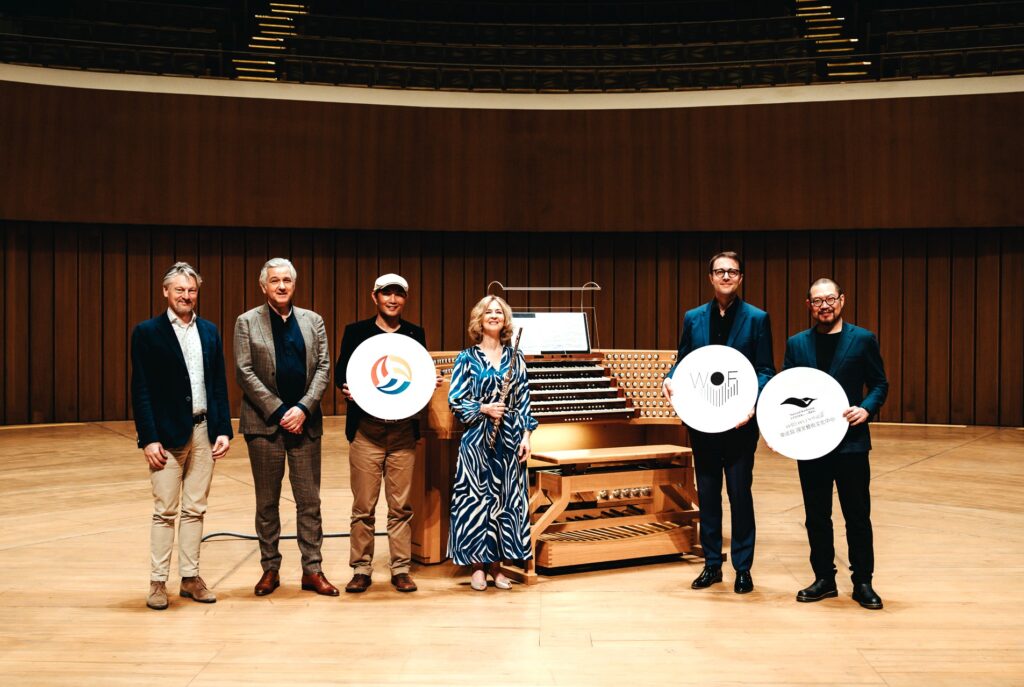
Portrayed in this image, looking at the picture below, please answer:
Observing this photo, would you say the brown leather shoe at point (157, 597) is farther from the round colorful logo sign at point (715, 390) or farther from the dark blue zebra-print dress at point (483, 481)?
the round colorful logo sign at point (715, 390)

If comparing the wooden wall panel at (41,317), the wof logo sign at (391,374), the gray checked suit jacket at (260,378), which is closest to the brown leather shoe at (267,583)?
the gray checked suit jacket at (260,378)

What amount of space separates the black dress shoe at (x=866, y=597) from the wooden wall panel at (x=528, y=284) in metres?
7.28

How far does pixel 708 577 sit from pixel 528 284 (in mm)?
7489

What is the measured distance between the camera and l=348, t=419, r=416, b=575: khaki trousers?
429 cm

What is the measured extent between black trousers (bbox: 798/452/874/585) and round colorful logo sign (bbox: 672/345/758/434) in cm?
38

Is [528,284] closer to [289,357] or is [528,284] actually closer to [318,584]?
[289,357]

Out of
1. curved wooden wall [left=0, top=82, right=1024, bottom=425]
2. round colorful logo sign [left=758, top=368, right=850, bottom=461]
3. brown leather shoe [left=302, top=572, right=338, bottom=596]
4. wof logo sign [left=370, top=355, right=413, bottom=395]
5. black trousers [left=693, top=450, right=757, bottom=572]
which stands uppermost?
curved wooden wall [left=0, top=82, right=1024, bottom=425]

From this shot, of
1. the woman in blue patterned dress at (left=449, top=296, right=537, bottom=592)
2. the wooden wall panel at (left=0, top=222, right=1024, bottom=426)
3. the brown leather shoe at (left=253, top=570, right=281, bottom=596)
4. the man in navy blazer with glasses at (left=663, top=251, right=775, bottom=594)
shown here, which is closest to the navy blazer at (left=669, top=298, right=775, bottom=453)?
the man in navy blazer with glasses at (left=663, top=251, right=775, bottom=594)

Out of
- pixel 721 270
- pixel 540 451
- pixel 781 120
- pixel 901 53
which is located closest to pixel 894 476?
pixel 540 451

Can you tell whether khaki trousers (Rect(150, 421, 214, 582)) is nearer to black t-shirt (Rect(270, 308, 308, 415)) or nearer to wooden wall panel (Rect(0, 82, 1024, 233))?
black t-shirt (Rect(270, 308, 308, 415))

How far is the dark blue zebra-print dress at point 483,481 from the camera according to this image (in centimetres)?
434

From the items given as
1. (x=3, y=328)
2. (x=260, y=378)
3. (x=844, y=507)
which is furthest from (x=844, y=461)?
(x=3, y=328)

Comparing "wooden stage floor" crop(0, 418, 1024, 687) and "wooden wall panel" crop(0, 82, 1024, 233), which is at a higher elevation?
"wooden wall panel" crop(0, 82, 1024, 233)

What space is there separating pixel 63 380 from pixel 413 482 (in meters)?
7.21
